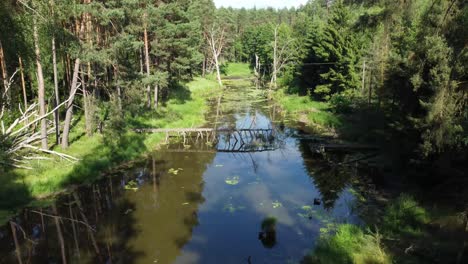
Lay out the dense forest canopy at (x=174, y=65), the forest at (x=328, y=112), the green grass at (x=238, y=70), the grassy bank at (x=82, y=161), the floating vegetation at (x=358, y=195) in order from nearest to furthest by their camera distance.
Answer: the dense forest canopy at (x=174, y=65)
the forest at (x=328, y=112)
the grassy bank at (x=82, y=161)
the floating vegetation at (x=358, y=195)
the green grass at (x=238, y=70)

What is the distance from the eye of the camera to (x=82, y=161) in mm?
19516

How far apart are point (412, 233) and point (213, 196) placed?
9246 mm

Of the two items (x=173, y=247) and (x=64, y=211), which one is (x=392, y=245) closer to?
(x=173, y=247)

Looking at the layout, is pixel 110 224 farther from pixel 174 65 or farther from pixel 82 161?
pixel 174 65

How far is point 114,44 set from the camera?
20766 mm

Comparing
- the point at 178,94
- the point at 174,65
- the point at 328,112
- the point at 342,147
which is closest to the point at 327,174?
the point at 342,147

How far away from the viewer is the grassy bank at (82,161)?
1614cm

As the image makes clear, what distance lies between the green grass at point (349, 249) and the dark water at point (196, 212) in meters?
0.88

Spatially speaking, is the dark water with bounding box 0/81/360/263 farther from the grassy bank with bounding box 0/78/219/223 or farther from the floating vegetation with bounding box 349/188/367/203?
the grassy bank with bounding box 0/78/219/223

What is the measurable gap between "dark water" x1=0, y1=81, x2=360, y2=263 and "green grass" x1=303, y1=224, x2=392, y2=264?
0.88m

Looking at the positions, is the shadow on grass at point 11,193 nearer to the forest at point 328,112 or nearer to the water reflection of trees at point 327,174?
the forest at point 328,112

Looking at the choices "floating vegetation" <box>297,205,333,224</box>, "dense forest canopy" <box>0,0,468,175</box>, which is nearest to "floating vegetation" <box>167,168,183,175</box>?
"dense forest canopy" <box>0,0,468,175</box>

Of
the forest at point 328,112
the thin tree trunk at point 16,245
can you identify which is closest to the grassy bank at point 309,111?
the forest at point 328,112

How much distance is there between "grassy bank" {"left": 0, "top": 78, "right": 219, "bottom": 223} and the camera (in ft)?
53.0
